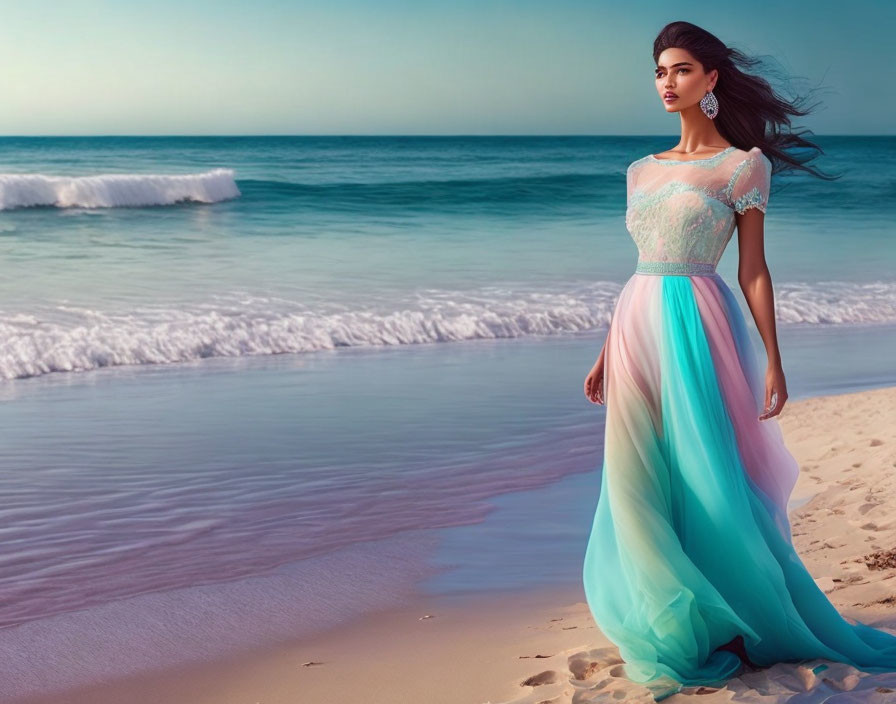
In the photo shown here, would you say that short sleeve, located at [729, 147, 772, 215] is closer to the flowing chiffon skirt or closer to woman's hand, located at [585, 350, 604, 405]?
the flowing chiffon skirt

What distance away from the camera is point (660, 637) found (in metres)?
2.69

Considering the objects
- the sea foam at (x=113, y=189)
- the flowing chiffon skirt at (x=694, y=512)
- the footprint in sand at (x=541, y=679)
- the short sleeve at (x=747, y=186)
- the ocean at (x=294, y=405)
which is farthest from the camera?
the sea foam at (x=113, y=189)

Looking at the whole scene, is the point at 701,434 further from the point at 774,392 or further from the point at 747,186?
the point at 747,186

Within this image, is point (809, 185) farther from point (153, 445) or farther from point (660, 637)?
point (660, 637)

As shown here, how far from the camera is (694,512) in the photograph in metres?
2.75

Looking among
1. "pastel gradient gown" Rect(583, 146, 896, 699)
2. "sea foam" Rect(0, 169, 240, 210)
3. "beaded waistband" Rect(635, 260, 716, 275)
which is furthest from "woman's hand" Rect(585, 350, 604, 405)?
"sea foam" Rect(0, 169, 240, 210)

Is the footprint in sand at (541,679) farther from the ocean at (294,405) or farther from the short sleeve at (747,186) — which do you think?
the short sleeve at (747,186)

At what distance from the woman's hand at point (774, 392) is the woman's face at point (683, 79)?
2.34 feet

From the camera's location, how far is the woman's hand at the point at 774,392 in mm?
2832

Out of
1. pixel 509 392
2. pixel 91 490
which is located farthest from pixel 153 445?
pixel 509 392

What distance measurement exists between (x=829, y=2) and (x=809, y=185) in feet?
14.4

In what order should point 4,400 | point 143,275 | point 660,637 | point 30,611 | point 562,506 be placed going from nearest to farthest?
point 660,637
point 30,611
point 562,506
point 4,400
point 143,275

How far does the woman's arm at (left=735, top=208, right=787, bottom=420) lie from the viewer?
2.83m

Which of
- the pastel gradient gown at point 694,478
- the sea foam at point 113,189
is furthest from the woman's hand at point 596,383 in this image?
the sea foam at point 113,189
